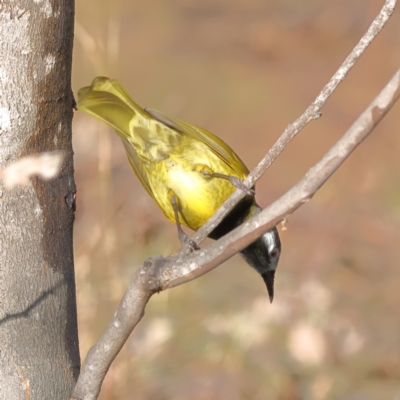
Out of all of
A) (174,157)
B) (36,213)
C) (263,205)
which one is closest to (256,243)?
(174,157)

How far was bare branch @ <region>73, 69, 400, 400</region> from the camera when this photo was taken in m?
1.17

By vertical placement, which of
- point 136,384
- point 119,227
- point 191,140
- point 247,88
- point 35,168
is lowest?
point 247,88

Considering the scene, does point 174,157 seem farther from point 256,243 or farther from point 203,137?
point 256,243

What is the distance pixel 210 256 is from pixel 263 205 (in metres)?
5.14

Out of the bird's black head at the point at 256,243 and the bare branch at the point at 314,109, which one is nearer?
the bare branch at the point at 314,109

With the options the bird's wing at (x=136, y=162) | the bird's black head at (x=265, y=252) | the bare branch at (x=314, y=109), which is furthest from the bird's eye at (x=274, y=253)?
the bare branch at (x=314, y=109)

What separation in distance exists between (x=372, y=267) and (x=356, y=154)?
123 centimetres

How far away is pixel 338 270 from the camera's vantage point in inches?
242

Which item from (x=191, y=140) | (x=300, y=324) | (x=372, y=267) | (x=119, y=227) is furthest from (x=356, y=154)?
(x=191, y=140)

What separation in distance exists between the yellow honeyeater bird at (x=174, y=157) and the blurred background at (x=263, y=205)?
34 centimetres

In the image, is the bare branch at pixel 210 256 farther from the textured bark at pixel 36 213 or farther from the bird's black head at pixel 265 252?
the bird's black head at pixel 265 252

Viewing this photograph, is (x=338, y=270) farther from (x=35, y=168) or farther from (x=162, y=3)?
(x=162, y=3)

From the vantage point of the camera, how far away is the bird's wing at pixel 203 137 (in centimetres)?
256

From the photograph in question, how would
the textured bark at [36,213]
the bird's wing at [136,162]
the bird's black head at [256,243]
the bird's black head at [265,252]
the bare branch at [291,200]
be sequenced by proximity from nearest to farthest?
the bare branch at [291,200] < the textured bark at [36,213] < the bird's wing at [136,162] < the bird's black head at [256,243] < the bird's black head at [265,252]
